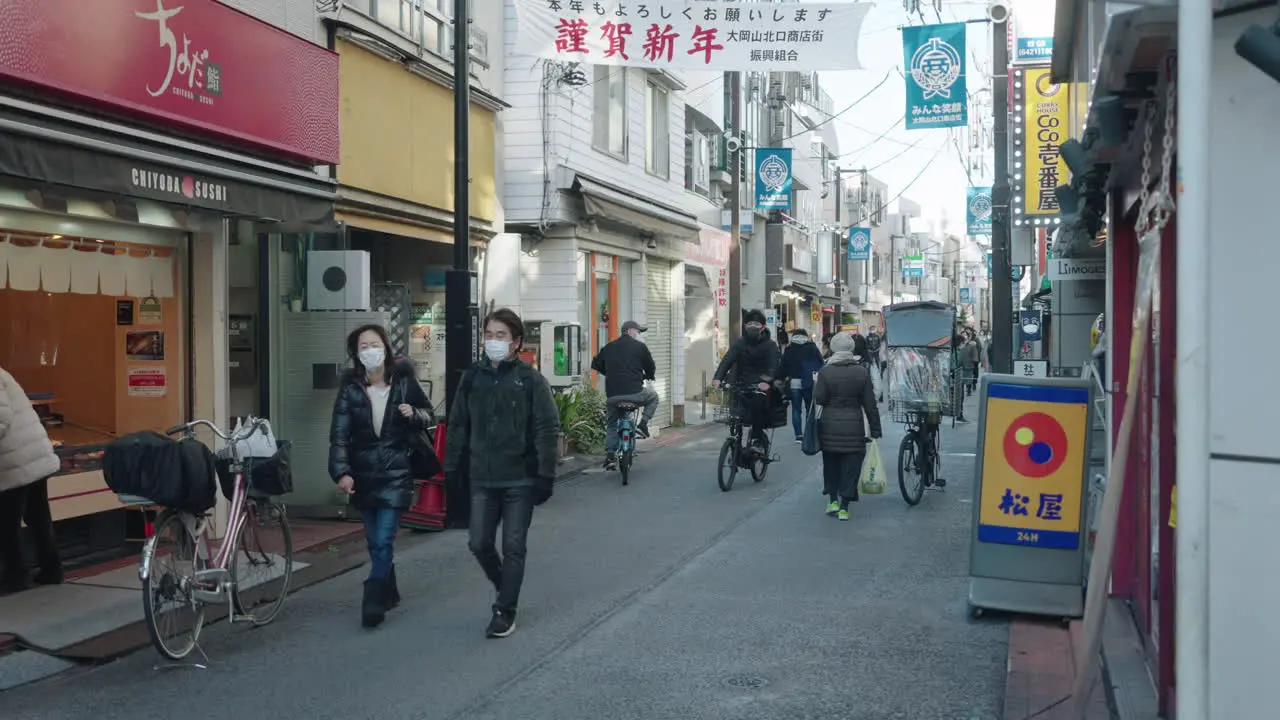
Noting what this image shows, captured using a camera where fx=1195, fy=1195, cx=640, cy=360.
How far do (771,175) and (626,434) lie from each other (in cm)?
1495

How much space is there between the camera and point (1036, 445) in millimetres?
7734

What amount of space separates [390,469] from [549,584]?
1844 millimetres

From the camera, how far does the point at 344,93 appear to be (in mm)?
12875

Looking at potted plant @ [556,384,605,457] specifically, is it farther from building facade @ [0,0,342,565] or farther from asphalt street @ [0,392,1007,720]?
building facade @ [0,0,342,565]

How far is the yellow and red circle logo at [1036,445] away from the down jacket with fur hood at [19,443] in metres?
6.48

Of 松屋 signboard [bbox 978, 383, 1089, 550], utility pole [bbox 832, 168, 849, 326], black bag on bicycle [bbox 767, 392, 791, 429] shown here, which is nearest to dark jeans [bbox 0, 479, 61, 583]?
松屋 signboard [bbox 978, 383, 1089, 550]

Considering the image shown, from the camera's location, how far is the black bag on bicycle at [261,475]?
24.0ft

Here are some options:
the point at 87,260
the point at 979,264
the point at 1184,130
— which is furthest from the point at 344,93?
the point at 979,264

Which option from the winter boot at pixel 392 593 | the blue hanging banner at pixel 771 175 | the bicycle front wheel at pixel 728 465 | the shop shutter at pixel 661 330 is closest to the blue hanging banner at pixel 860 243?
the blue hanging banner at pixel 771 175

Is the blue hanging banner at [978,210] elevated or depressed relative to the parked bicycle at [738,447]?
elevated

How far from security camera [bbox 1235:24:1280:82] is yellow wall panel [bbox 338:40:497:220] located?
1046 cm

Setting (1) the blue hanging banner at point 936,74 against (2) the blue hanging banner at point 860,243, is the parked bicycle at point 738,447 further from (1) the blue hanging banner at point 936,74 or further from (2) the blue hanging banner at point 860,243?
(2) the blue hanging banner at point 860,243

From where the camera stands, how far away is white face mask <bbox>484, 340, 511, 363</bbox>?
7465 millimetres

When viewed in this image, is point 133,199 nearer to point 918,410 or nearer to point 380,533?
point 380,533
